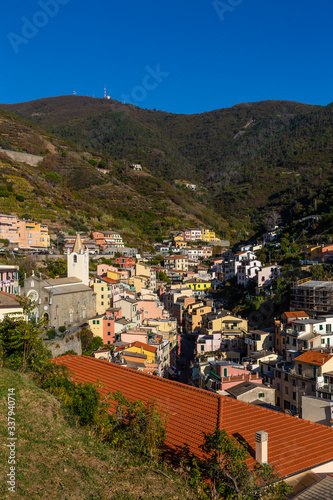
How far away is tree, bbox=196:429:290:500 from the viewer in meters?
7.46

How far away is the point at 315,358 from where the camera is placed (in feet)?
69.4

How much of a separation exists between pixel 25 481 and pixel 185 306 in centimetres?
3774

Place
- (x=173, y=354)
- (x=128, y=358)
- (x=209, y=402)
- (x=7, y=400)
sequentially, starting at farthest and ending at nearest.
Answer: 1. (x=173, y=354)
2. (x=128, y=358)
3. (x=209, y=402)
4. (x=7, y=400)

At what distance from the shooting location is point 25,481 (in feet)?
22.6

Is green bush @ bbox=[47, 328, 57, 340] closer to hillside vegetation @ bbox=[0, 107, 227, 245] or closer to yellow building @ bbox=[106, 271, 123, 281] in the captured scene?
yellow building @ bbox=[106, 271, 123, 281]

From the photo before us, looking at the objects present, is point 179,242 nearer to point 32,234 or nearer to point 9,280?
point 32,234

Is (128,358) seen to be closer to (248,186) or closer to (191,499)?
(191,499)

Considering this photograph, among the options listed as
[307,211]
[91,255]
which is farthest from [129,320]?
[307,211]

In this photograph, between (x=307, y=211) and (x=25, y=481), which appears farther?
(x=307, y=211)

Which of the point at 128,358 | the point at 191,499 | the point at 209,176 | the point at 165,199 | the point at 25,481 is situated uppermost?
the point at 209,176

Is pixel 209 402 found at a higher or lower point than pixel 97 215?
lower

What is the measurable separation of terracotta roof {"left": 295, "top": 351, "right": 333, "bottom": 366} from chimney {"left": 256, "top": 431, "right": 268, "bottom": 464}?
12574 millimetres

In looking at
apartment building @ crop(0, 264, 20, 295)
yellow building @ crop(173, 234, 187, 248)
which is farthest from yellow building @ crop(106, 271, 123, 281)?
yellow building @ crop(173, 234, 187, 248)

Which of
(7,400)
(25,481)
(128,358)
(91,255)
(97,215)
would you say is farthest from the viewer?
(97,215)
